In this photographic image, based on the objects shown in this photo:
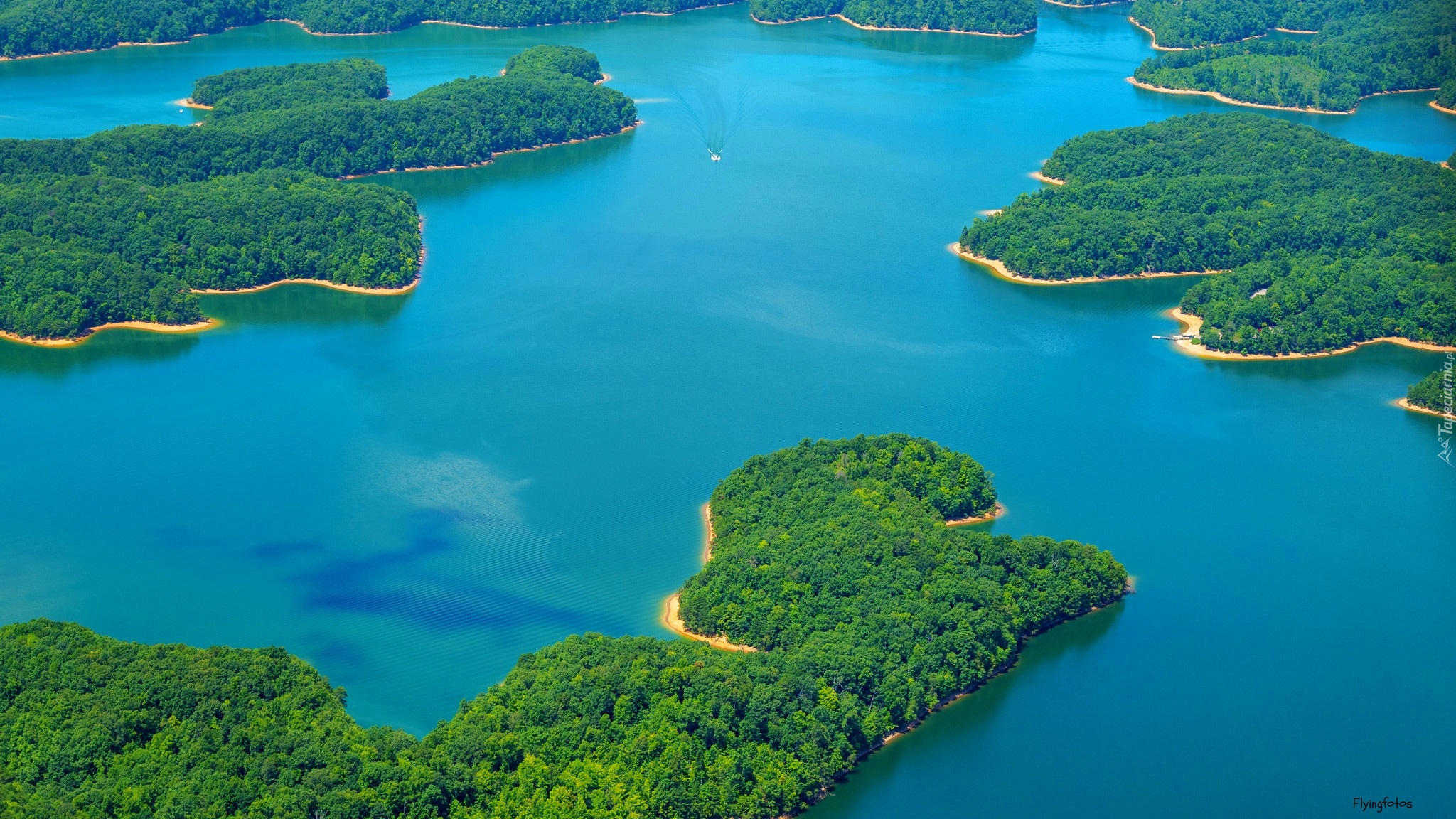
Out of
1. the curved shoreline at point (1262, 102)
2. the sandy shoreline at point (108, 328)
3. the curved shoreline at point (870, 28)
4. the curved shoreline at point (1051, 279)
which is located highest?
the curved shoreline at point (870, 28)

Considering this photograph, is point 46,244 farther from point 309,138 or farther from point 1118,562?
point 1118,562

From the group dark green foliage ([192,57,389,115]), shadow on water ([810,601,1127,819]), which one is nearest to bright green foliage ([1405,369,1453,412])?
shadow on water ([810,601,1127,819])

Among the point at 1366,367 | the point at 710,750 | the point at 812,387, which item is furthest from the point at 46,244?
the point at 1366,367

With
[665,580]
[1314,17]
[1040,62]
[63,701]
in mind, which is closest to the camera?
[63,701]

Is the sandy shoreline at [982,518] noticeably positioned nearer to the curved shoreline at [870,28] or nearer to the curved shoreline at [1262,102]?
the curved shoreline at [1262,102]

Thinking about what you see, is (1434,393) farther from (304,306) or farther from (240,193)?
(240,193)

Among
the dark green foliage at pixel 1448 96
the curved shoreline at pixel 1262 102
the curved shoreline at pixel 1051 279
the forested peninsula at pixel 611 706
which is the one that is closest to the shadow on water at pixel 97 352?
the forested peninsula at pixel 611 706

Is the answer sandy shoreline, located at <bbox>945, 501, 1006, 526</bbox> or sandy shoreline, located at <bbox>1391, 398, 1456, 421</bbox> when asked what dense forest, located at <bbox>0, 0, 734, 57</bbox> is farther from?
sandy shoreline, located at <bbox>945, 501, 1006, 526</bbox>
